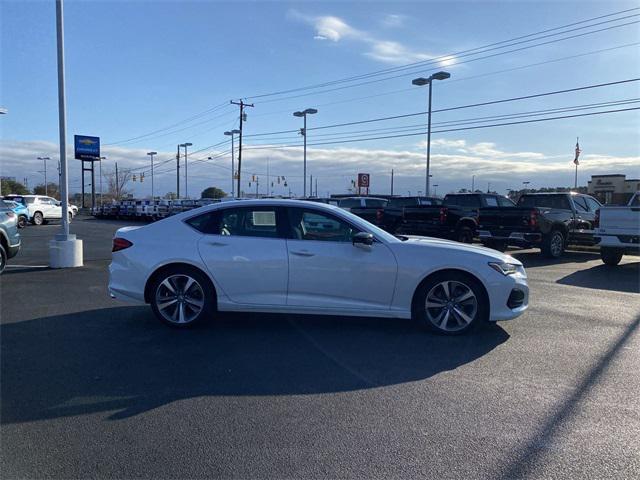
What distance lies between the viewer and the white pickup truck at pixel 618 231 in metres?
11.9

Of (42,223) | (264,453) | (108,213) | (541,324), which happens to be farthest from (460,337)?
(108,213)

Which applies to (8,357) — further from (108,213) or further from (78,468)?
(108,213)

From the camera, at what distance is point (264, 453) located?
3.32m

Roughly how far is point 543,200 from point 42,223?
2895 centimetres

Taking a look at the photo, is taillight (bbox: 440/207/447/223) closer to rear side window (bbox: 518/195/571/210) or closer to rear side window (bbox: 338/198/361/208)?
rear side window (bbox: 518/195/571/210)

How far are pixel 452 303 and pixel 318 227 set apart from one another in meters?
1.77

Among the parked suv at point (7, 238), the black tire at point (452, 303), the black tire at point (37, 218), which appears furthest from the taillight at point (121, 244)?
the black tire at point (37, 218)

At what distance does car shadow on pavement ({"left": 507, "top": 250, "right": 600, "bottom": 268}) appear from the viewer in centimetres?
1310

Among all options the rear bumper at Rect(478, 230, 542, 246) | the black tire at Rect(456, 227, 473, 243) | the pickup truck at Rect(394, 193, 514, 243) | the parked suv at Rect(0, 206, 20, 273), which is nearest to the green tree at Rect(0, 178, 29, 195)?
the pickup truck at Rect(394, 193, 514, 243)

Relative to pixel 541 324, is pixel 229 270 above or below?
above

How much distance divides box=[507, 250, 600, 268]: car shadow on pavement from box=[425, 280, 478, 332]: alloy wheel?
24.0ft

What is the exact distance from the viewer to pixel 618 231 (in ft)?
39.8

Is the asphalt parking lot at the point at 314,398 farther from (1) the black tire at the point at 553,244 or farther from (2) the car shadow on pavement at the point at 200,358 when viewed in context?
(1) the black tire at the point at 553,244

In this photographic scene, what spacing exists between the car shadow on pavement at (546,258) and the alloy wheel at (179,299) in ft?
29.5
